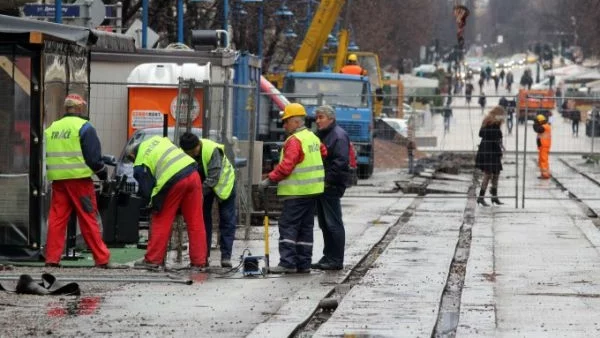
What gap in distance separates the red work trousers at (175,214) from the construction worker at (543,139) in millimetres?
22778

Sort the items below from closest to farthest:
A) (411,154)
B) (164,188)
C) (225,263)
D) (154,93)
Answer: (164,188), (225,263), (154,93), (411,154)

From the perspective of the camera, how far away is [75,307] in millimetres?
13180

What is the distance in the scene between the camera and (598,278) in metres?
16.2

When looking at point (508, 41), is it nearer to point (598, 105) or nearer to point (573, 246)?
point (598, 105)

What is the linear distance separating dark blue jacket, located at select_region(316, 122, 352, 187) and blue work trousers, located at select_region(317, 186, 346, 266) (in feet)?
0.32

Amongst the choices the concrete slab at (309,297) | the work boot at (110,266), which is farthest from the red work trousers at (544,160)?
the work boot at (110,266)

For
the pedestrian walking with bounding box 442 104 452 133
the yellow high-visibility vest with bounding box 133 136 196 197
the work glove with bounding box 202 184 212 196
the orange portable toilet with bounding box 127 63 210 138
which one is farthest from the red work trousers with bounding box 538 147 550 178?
the yellow high-visibility vest with bounding box 133 136 196 197

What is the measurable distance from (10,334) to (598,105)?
27673mm

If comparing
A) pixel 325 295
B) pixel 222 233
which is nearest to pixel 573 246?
pixel 222 233

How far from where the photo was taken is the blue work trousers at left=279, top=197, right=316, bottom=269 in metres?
16.5

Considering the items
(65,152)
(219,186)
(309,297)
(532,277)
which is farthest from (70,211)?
(532,277)

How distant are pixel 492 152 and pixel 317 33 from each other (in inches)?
601

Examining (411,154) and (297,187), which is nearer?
(297,187)

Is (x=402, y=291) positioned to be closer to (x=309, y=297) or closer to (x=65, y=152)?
(x=309, y=297)
